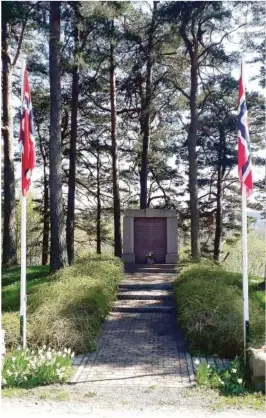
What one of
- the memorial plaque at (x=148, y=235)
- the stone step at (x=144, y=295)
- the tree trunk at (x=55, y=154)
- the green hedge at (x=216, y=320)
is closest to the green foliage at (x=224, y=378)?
the green hedge at (x=216, y=320)

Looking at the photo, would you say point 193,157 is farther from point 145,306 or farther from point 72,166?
point 145,306

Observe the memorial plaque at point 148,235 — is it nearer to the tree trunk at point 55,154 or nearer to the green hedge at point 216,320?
the tree trunk at point 55,154

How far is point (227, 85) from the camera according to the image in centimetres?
1584

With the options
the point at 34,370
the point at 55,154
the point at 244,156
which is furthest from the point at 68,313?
the point at 55,154

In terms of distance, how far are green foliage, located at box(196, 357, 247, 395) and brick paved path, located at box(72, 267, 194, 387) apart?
218mm

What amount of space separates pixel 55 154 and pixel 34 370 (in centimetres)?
753

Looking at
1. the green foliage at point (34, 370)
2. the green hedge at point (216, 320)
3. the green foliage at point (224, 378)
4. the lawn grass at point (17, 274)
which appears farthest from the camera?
the lawn grass at point (17, 274)

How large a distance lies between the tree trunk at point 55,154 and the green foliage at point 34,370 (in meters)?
6.37

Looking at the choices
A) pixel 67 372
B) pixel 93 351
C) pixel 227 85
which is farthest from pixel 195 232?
pixel 67 372

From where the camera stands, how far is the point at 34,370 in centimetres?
595

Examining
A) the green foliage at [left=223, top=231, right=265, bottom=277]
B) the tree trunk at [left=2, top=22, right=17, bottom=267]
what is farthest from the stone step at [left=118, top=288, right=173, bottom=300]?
the green foliage at [left=223, top=231, right=265, bottom=277]

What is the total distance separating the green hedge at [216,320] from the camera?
22.7ft

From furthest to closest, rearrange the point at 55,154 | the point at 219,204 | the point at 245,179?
the point at 219,204, the point at 55,154, the point at 245,179

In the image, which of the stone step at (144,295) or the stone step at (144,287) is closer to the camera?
the stone step at (144,295)
